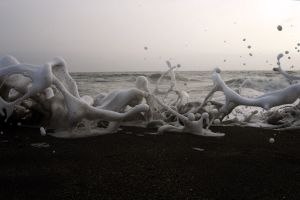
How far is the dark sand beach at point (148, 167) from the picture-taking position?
1.75m

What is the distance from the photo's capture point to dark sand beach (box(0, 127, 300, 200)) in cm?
175

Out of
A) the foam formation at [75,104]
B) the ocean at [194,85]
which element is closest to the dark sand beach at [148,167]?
the foam formation at [75,104]

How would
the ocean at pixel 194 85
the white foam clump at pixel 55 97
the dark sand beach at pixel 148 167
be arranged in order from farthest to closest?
the ocean at pixel 194 85
the white foam clump at pixel 55 97
the dark sand beach at pixel 148 167

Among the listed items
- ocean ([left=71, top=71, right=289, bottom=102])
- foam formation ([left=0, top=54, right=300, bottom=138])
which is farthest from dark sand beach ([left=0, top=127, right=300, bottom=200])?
ocean ([left=71, top=71, right=289, bottom=102])

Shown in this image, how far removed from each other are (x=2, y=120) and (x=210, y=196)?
8.01 ft

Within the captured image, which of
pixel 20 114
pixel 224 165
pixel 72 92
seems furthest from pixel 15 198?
pixel 20 114

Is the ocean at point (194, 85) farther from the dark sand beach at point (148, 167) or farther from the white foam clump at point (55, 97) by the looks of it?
the dark sand beach at point (148, 167)

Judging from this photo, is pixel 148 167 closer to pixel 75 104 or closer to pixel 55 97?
pixel 75 104

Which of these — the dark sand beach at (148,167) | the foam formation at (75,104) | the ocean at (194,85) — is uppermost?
the foam formation at (75,104)

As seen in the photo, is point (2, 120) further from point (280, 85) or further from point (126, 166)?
point (280, 85)

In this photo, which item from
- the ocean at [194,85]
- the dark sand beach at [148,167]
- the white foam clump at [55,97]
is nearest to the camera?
the dark sand beach at [148,167]

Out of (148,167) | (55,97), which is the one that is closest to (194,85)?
(55,97)

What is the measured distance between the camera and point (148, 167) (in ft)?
7.20

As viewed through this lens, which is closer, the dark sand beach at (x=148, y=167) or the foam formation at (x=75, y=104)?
the dark sand beach at (x=148, y=167)
